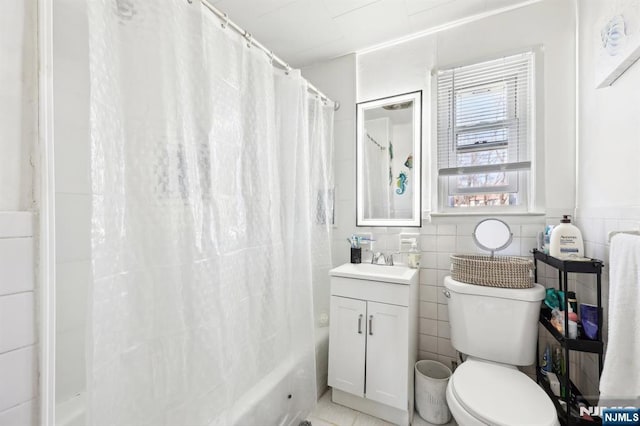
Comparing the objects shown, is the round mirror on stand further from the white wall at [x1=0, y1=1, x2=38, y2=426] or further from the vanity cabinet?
A: the white wall at [x1=0, y1=1, x2=38, y2=426]

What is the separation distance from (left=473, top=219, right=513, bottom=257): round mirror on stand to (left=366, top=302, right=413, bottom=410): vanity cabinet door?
0.62 m

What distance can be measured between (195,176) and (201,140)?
0.14 metres

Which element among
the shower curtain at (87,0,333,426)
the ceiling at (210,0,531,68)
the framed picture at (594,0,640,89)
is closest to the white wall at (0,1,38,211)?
the shower curtain at (87,0,333,426)

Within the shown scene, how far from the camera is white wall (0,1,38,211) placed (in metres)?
0.59

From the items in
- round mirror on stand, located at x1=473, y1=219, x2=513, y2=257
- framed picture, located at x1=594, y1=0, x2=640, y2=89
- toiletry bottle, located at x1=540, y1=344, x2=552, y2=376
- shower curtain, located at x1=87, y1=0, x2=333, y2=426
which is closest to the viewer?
shower curtain, located at x1=87, y1=0, x2=333, y2=426

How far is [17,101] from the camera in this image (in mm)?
604

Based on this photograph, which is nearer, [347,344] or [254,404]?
[254,404]

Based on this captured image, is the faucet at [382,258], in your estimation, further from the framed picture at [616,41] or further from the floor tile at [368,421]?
the framed picture at [616,41]

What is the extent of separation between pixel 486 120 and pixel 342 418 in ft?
6.56

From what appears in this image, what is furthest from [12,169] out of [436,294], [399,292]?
[436,294]

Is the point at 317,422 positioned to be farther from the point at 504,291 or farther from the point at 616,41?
the point at 616,41

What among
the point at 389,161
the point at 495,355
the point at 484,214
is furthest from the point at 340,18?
the point at 495,355

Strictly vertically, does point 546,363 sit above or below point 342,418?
above

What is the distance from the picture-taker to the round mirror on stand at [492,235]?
1.55m
